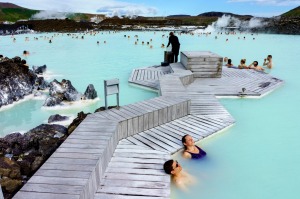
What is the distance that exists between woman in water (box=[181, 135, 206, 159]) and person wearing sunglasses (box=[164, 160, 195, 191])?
661mm

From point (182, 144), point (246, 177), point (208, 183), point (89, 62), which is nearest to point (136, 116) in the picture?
point (182, 144)

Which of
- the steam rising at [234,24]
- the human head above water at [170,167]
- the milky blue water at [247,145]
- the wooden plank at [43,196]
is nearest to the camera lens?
the wooden plank at [43,196]

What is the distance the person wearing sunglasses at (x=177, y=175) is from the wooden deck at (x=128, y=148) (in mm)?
141

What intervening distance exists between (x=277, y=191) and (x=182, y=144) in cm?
210

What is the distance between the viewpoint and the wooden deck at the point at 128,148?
381cm

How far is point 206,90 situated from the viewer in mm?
10305

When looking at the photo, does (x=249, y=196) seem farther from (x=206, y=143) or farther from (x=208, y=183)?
(x=206, y=143)

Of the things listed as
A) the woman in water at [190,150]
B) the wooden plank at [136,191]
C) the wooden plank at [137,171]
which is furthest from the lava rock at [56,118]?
the wooden plank at [136,191]

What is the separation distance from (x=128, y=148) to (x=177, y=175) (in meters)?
1.27

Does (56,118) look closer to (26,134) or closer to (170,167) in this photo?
(26,134)

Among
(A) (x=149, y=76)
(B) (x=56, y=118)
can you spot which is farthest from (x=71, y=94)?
(A) (x=149, y=76)

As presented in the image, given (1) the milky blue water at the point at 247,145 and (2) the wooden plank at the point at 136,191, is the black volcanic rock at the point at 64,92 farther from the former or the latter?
(2) the wooden plank at the point at 136,191

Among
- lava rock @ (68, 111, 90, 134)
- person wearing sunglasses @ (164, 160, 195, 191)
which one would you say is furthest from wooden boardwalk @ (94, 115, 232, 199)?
lava rock @ (68, 111, 90, 134)

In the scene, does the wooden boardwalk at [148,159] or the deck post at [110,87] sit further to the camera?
the deck post at [110,87]
